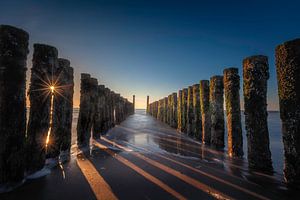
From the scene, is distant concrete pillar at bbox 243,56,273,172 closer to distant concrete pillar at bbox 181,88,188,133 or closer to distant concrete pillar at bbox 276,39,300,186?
distant concrete pillar at bbox 276,39,300,186

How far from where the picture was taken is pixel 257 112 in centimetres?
547

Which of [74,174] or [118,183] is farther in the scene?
[74,174]

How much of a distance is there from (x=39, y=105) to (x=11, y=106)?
961 millimetres

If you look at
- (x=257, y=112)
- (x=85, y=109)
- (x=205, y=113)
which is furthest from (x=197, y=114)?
(x=257, y=112)

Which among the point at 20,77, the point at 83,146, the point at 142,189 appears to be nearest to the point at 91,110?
the point at 83,146

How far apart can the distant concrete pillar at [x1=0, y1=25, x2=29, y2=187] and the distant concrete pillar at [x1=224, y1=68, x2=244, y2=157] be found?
5970 millimetres

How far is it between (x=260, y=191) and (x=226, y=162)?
2.30 meters

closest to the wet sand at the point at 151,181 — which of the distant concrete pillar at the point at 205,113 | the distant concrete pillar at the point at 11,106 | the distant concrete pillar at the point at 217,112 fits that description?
the distant concrete pillar at the point at 11,106

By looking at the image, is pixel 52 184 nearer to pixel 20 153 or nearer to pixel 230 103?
pixel 20 153

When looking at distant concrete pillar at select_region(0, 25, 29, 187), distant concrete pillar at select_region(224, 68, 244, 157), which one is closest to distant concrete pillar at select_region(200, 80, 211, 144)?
distant concrete pillar at select_region(224, 68, 244, 157)

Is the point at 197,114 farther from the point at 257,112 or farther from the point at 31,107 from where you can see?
the point at 31,107

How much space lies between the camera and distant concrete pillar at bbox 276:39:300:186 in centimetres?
414

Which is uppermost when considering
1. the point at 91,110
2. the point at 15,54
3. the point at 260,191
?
the point at 15,54

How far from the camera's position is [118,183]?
4.11 m
